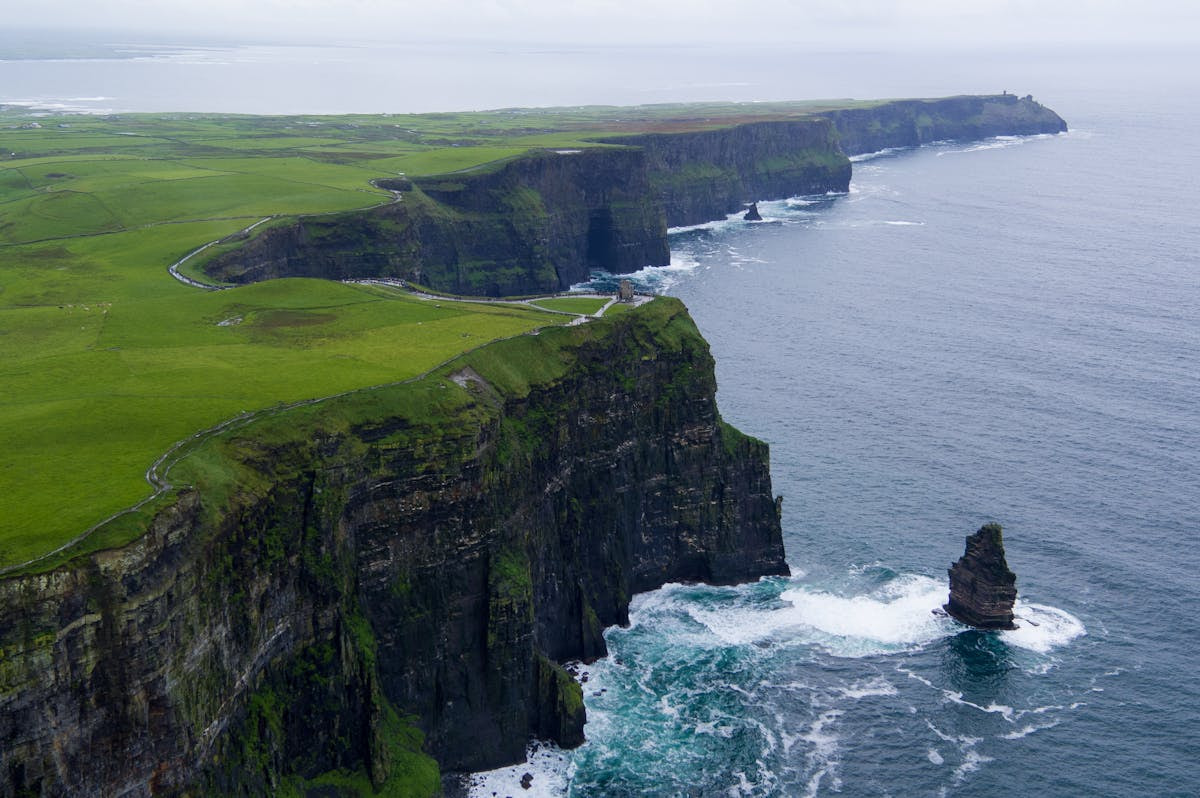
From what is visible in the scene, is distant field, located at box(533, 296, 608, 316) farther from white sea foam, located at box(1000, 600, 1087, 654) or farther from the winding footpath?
white sea foam, located at box(1000, 600, 1087, 654)

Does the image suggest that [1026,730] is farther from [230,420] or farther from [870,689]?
[230,420]

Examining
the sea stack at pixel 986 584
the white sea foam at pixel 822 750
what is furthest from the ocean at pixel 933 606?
the sea stack at pixel 986 584

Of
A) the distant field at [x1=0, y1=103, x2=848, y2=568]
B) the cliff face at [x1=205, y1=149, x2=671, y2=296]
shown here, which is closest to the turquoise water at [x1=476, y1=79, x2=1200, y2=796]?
the distant field at [x1=0, y1=103, x2=848, y2=568]

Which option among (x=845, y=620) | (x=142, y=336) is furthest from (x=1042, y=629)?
(x=142, y=336)

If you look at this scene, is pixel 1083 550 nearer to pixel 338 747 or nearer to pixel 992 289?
pixel 338 747

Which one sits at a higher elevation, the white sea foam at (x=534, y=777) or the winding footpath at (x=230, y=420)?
the winding footpath at (x=230, y=420)

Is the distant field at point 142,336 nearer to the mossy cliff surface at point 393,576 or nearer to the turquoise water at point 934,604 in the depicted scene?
the mossy cliff surface at point 393,576

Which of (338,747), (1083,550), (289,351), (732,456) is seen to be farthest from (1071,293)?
(338,747)
